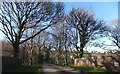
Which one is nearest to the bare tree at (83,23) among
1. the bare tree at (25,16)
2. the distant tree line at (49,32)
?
the distant tree line at (49,32)

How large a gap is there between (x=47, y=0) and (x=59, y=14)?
274 cm

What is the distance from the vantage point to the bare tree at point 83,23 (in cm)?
4412

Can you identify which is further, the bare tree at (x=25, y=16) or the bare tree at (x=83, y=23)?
the bare tree at (x=83, y=23)

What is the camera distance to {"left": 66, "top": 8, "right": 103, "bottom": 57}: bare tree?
1737 inches

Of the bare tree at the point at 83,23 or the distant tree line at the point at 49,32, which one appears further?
the bare tree at the point at 83,23

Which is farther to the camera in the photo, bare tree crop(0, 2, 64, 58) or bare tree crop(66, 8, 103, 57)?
bare tree crop(66, 8, 103, 57)

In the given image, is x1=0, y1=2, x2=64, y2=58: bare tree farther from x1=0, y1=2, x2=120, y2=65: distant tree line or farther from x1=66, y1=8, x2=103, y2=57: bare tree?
x1=66, y1=8, x2=103, y2=57: bare tree

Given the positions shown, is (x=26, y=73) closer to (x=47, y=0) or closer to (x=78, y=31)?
(x=47, y=0)

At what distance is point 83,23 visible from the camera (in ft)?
146

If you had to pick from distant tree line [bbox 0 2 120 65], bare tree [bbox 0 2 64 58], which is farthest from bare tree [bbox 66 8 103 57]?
bare tree [bbox 0 2 64 58]

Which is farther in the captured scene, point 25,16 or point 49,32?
point 49,32

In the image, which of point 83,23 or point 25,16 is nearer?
point 25,16

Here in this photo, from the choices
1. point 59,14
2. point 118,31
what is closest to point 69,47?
point 118,31

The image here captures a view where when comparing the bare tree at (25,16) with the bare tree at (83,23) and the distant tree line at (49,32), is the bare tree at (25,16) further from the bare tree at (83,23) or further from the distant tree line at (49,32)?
the bare tree at (83,23)
